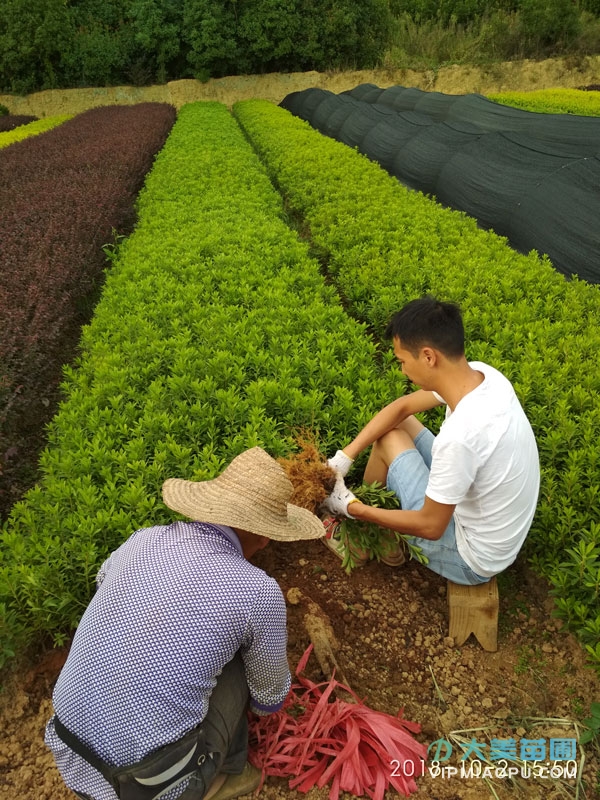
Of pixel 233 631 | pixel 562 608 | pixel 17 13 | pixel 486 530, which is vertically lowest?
pixel 562 608

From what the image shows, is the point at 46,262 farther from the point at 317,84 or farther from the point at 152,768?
the point at 317,84

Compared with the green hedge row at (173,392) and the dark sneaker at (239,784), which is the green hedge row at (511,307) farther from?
the dark sneaker at (239,784)

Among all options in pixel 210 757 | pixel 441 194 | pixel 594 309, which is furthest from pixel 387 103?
pixel 210 757

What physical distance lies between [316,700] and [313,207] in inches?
253

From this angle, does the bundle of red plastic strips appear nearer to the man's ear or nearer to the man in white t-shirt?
the man in white t-shirt

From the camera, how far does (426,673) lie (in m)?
2.57

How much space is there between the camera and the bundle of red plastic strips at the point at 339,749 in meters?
2.09

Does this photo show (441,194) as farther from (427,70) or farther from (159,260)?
(427,70)

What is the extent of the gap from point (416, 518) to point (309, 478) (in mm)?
583

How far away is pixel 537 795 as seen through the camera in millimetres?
2080

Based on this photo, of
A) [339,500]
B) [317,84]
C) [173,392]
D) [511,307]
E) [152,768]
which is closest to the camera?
[152,768]

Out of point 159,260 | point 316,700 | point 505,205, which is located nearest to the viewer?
point 316,700

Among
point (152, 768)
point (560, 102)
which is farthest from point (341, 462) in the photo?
point (560, 102)

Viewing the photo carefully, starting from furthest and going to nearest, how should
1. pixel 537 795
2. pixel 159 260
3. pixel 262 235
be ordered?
1. pixel 262 235
2. pixel 159 260
3. pixel 537 795
